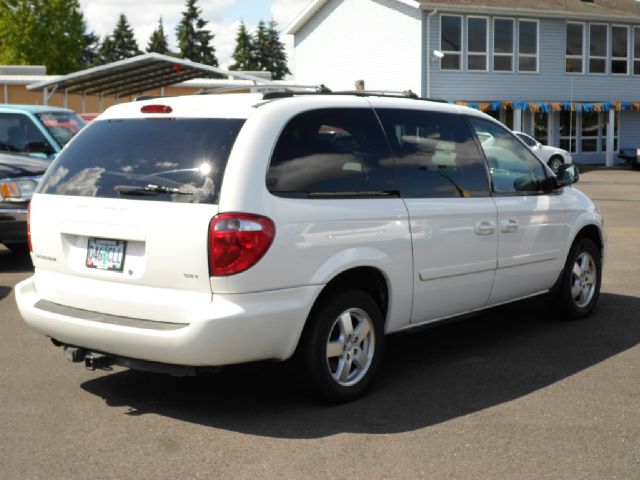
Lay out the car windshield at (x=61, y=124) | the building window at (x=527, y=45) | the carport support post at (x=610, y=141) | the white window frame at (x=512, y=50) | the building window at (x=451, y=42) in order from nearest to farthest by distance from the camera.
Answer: the car windshield at (x=61, y=124) < the building window at (x=451, y=42) < the white window frame at (x=512, y=50) < the building window at (x=527, y=45) < the carport support post at (x=610, y=141)

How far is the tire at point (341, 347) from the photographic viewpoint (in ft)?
17.0

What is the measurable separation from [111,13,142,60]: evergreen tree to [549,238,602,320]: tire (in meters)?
97.5

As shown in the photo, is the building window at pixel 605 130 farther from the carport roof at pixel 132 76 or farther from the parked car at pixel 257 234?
the parked car at pixel 257 234

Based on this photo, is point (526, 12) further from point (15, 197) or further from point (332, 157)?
point (332, 157)

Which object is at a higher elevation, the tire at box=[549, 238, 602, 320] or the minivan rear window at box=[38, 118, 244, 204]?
the minivan rear window at box=[38, 118, 244, 204]

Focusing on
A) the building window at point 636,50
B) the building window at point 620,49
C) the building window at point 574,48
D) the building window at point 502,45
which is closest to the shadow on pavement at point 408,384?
the building window at point 502,45

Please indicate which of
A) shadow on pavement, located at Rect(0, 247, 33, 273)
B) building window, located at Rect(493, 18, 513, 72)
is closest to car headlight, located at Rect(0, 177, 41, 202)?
shadow on pavement, located at Rect(0, 247, 33, 273)

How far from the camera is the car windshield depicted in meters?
13.5

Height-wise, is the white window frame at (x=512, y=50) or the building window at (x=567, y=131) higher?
the white window frame at (x=512, y=50)

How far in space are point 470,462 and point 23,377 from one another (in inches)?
119

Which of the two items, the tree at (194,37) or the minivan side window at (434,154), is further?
the tree at (194,37)

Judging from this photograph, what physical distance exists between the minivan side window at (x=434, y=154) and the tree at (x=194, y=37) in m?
89.2

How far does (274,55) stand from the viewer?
98688mm

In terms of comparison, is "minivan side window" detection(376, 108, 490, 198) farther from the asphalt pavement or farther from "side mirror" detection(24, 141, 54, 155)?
"side mirror" detection(24, 141, 54, 155)
